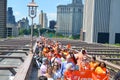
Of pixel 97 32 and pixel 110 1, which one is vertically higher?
pixel 110 1

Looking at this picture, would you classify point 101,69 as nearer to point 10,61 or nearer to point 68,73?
point 68,73

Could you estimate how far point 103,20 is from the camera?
172375 millimetres

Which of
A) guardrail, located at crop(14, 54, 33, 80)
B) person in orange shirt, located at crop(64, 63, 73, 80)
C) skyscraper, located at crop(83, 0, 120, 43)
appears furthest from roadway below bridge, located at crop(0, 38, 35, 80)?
skyscraper, located at crop(83, 0, 120, 43)

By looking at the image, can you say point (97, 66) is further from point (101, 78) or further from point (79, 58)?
point (79, 58)

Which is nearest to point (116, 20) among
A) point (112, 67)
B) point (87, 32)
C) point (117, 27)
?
point (117, 27)

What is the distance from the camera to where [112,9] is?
171375 mm

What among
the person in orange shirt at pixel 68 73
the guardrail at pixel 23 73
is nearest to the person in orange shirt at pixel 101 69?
the person in orange shirt at pixel 68 73

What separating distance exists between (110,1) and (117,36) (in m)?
18.7

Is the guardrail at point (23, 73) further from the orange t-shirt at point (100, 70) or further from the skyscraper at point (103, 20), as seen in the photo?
the skyscraper at point (103, 20)

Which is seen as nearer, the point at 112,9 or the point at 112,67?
the point at 112,67

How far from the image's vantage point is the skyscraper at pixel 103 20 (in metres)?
166

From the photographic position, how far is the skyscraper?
166m

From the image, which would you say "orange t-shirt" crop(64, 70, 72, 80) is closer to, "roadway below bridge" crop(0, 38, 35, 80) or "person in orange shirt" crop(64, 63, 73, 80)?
"person in orange shirt" crop(64, 63, 73, 80)

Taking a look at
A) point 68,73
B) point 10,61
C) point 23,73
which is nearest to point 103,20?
point 10,61
